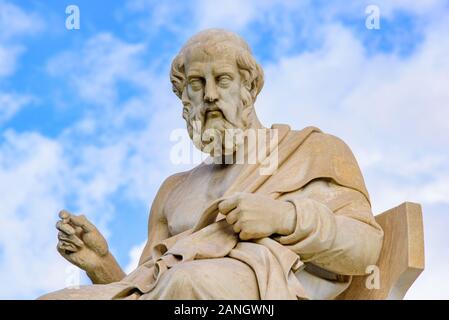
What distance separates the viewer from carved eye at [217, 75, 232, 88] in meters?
7.58

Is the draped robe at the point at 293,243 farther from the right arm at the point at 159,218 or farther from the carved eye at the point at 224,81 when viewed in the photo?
the carved eye at the point at 224,81

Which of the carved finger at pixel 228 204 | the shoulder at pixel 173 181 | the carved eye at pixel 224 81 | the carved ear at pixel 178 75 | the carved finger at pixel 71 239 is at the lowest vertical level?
the carved finger at pixel 228 204

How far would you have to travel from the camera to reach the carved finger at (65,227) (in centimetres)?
755

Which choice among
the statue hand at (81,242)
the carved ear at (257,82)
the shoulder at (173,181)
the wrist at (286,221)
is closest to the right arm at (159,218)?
the shoulder at (173,181)

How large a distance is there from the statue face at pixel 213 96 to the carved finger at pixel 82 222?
781 millimetres

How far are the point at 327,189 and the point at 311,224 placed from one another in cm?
59

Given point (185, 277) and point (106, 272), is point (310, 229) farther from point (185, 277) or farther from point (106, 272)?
point (106, 272)

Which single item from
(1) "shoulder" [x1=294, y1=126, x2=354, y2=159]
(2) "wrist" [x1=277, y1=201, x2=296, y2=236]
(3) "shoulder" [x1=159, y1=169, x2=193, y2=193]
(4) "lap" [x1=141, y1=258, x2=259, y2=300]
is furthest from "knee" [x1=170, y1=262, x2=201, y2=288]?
(3) "shoulder" [x1=159, y1=169, x2=193, y2=193]

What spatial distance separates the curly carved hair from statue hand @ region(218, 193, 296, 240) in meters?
1.07

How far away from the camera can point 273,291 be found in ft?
21.2

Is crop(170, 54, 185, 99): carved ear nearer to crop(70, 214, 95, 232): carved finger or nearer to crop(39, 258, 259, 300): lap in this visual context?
crop(70, 214, 95, 232): carved finger

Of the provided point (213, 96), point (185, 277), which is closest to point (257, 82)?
point (213, 96)

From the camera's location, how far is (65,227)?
7551 mm
